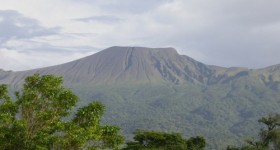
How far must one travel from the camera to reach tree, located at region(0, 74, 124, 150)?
2312 centimetres

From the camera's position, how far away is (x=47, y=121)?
2427 cm

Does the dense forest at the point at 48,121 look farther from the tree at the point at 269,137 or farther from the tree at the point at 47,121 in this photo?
the tree at the point at 269,137

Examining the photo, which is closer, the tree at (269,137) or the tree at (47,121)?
the tree at (47,121)

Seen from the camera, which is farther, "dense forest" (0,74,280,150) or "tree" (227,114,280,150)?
"tree" (227,114,280,150)

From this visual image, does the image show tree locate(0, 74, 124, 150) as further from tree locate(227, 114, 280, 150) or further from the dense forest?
tree locate(227, 114, 280, 150)

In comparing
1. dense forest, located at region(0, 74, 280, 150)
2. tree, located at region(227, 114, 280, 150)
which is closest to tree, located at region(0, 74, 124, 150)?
dense forest, located at region(0, 74, 280, 150)

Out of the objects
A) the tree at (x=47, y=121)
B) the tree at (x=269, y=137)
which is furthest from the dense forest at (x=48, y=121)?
the tree at (x=269, y=137)

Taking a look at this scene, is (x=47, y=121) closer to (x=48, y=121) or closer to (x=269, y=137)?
(x=48, y=121)

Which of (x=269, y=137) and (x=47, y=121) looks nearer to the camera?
(x=47, y=121)

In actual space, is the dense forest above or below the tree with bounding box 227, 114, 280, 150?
above

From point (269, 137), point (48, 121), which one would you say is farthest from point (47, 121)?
point (269, 137)

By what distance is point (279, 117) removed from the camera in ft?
227

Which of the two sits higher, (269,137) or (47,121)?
(47,121)

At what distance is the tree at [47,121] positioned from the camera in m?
23.1
